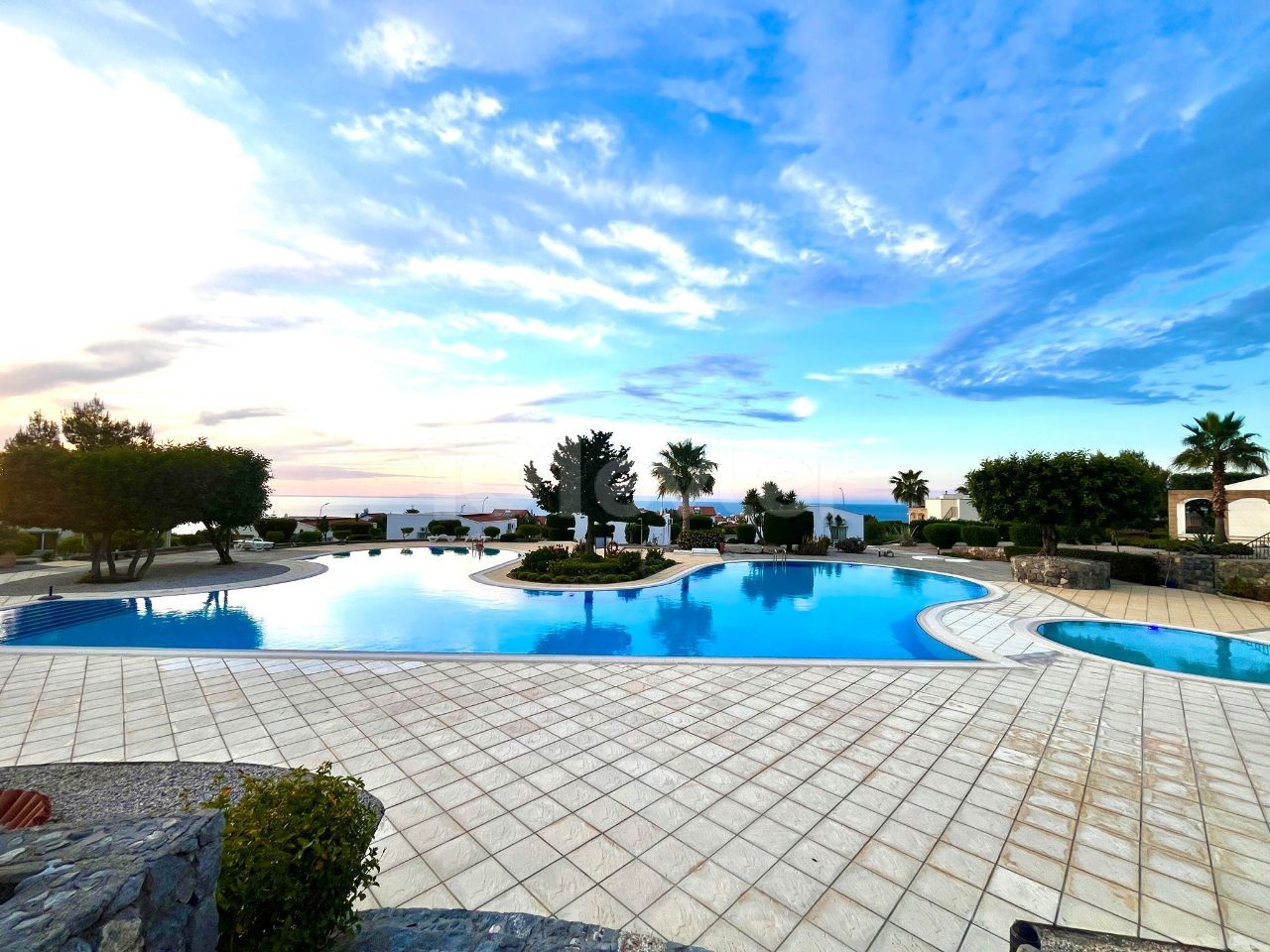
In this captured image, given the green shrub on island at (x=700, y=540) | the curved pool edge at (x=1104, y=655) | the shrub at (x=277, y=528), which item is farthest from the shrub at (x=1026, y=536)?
the shrub at (x=277, y=528)

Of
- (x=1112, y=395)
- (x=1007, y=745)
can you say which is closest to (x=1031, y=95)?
(x=1007, y=745)

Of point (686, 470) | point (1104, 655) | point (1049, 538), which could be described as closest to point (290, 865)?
point (1104, 655)

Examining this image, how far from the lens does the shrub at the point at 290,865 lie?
7.48ft

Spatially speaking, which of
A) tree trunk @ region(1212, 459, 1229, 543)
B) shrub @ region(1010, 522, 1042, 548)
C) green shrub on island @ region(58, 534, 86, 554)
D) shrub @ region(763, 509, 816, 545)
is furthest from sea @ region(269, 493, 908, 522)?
tree trunk @ region(1212, 459, 1229, 543)

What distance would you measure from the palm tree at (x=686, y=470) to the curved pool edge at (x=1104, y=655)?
21.4 m

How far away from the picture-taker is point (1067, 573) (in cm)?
1620

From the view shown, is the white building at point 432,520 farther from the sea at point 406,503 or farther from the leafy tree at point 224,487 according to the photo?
the leafy tree at point 224,487

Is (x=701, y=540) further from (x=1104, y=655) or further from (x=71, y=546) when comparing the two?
(x=71, y=546)

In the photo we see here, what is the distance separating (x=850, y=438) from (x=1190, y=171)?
19.3m

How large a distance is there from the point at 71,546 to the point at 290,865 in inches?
1345

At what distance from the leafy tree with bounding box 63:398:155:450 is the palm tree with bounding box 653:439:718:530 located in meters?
28.5

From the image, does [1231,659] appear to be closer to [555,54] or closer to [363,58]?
[555,54]

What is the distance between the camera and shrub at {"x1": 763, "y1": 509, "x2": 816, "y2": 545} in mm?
25750

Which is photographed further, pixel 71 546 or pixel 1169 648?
pixel 71 546
